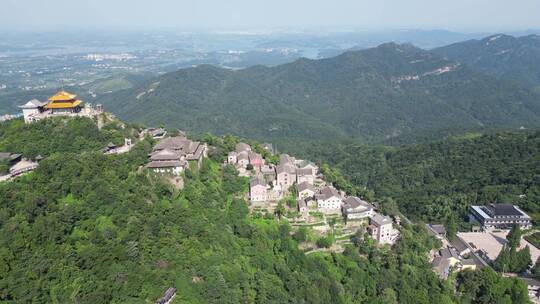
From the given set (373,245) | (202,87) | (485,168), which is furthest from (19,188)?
(202,87)

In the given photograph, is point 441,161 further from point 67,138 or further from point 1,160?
point 1,160

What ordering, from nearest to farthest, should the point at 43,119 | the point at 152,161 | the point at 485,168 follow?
the point at 152,161
the point at 43,119
the point at 485,168

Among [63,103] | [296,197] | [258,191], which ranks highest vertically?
[63,103]

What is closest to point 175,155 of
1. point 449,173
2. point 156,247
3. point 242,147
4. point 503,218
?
point 242,147

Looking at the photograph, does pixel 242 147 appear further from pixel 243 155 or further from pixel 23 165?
pixel 23 165

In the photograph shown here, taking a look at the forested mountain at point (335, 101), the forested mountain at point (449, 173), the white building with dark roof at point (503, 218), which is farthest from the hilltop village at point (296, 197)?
the forested mountain at point (335, 101)

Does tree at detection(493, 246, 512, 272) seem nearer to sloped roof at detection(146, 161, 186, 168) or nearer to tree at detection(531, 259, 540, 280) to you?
tree at detection(531, 259, 540, 280)
